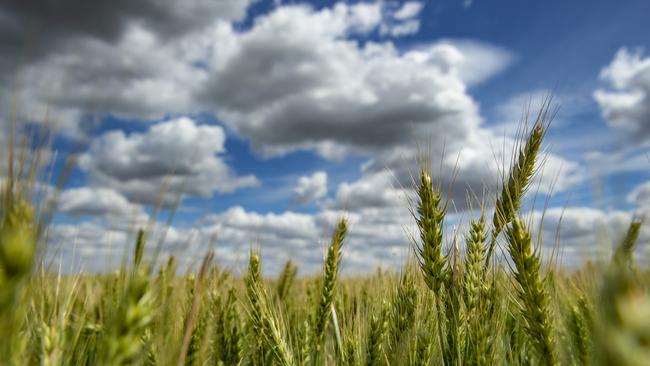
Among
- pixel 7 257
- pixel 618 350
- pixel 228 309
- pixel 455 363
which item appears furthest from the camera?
pixel 228 309

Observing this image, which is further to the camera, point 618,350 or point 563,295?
point 563,295

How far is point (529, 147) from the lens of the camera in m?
2.93

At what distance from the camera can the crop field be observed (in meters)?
1.18

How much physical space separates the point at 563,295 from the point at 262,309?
11.4 ft

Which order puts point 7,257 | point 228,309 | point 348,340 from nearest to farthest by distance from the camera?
point 7,257
point 348,340
point 228,309

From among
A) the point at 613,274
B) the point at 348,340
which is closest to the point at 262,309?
the point at 348,340

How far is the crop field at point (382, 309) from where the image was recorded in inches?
46.6

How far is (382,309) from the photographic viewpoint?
3.21 m

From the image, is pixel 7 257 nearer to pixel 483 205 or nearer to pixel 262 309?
pixel 262 309

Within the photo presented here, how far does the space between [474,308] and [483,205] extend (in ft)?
2.42

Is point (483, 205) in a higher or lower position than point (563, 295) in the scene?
higher

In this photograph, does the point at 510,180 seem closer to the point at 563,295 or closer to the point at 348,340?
the point at 348,340

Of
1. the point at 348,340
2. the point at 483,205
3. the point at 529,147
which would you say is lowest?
the point at 348,340

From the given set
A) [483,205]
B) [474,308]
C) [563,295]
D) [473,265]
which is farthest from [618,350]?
[563,295]
